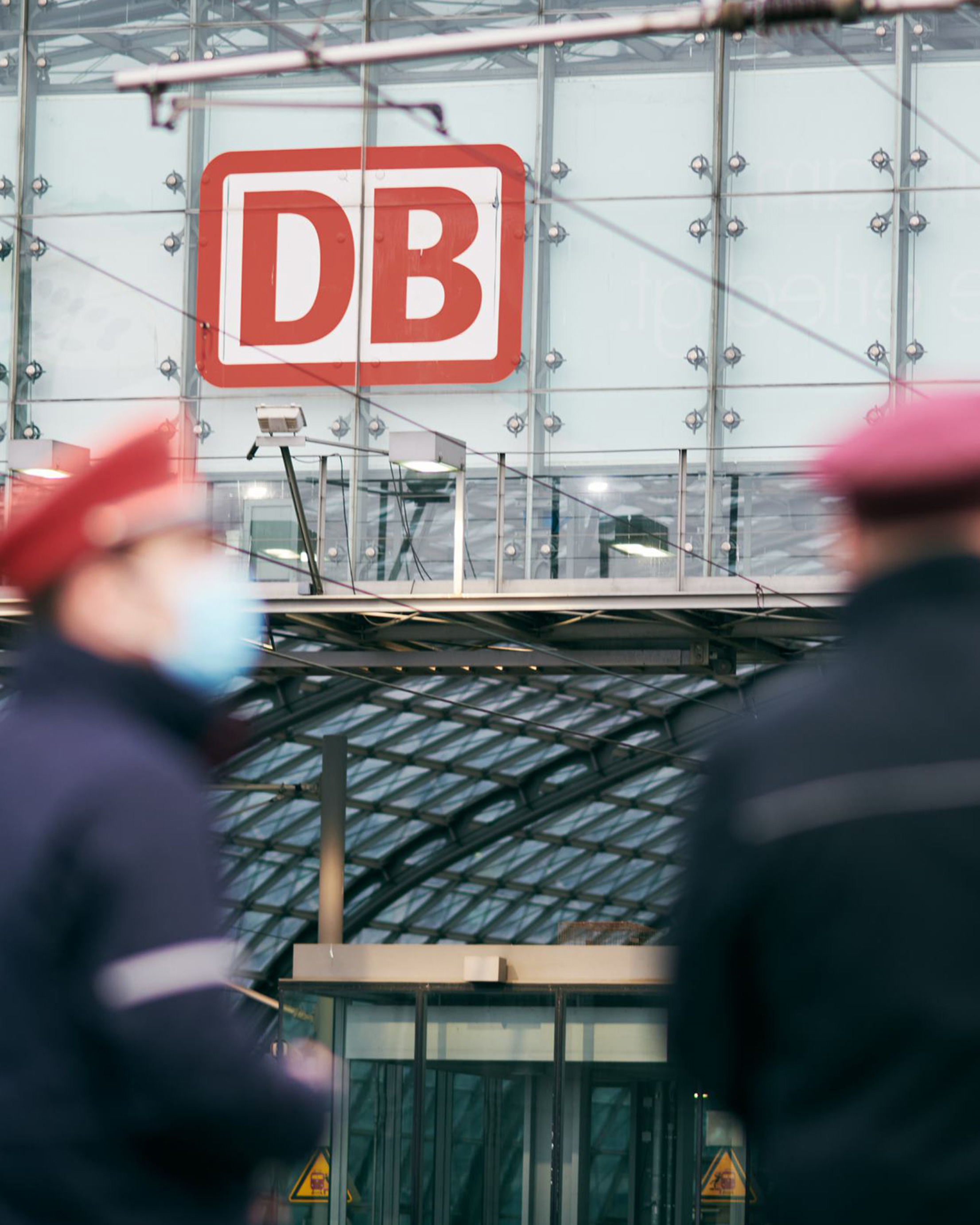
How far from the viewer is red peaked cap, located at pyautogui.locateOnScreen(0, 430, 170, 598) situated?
303cm

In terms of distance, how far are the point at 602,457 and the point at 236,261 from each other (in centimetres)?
470

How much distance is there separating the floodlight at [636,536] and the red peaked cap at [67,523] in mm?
21623

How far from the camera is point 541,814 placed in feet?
A: 137

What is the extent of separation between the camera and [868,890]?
8.36 ft

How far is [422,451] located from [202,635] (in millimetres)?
18674

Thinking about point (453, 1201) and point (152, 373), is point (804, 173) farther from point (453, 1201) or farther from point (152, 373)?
point (453, 1201)

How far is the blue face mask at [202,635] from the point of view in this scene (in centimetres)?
302

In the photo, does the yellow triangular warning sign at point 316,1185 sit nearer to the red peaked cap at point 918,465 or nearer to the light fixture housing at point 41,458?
the light fixture housing at point 41,458

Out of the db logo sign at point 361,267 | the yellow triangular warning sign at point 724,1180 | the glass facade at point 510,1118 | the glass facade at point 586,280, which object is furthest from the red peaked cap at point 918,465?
the db logo sign at point 361,267

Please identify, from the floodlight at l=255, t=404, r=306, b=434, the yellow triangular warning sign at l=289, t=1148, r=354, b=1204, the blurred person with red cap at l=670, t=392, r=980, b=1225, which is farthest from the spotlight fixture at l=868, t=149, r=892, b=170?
the blurred person with red cap at l=670, t=392, r=980, b=1225

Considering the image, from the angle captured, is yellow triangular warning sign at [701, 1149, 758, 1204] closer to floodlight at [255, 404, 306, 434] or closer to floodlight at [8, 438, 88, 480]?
floodlight at [255, 404, 306, 434]

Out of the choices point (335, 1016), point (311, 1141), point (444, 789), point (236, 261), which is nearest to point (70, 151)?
point (236, 261)

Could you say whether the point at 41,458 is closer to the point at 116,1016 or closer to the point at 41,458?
the point at 41,458

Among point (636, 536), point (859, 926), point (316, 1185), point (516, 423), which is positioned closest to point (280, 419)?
point (516, 423)
